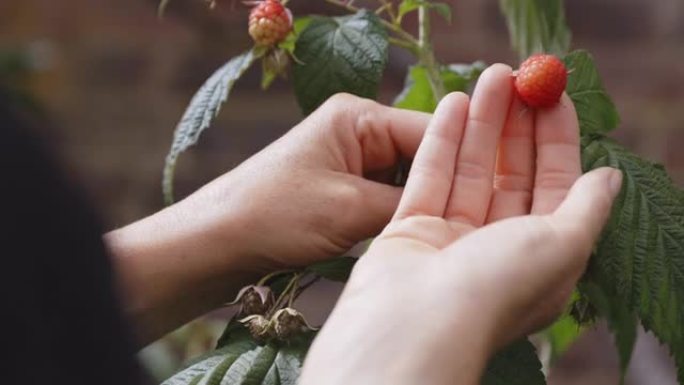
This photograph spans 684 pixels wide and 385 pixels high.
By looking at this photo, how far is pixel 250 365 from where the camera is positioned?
777 millimetres

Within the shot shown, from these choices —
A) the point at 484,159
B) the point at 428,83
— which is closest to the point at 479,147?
the point at 484,159

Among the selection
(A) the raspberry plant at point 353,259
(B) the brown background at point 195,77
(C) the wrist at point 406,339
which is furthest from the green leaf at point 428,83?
(B) the brown background at point 195,77

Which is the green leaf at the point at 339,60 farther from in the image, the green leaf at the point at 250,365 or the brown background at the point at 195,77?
the brown background at the point at 195,77

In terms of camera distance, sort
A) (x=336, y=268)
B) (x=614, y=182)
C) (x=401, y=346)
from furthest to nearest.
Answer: (x=336, y=268), (x=614, y=182), (x=401, y=346)

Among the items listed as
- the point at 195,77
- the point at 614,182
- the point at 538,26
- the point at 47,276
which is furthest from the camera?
the point at 195,77

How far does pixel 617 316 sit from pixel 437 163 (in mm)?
221

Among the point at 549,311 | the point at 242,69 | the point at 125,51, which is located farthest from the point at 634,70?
the point at 549,311

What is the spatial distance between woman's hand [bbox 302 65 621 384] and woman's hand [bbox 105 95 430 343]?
3.2 inches

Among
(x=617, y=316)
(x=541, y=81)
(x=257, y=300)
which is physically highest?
(x=541, y=81)

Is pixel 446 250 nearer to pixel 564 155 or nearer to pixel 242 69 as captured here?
pixel 564 155

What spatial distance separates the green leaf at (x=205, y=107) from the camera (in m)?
0.89

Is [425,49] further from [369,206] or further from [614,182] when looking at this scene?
[614,182]

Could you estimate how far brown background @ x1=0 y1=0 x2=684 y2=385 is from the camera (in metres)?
1.86

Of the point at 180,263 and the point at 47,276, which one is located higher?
the point at 47,276
